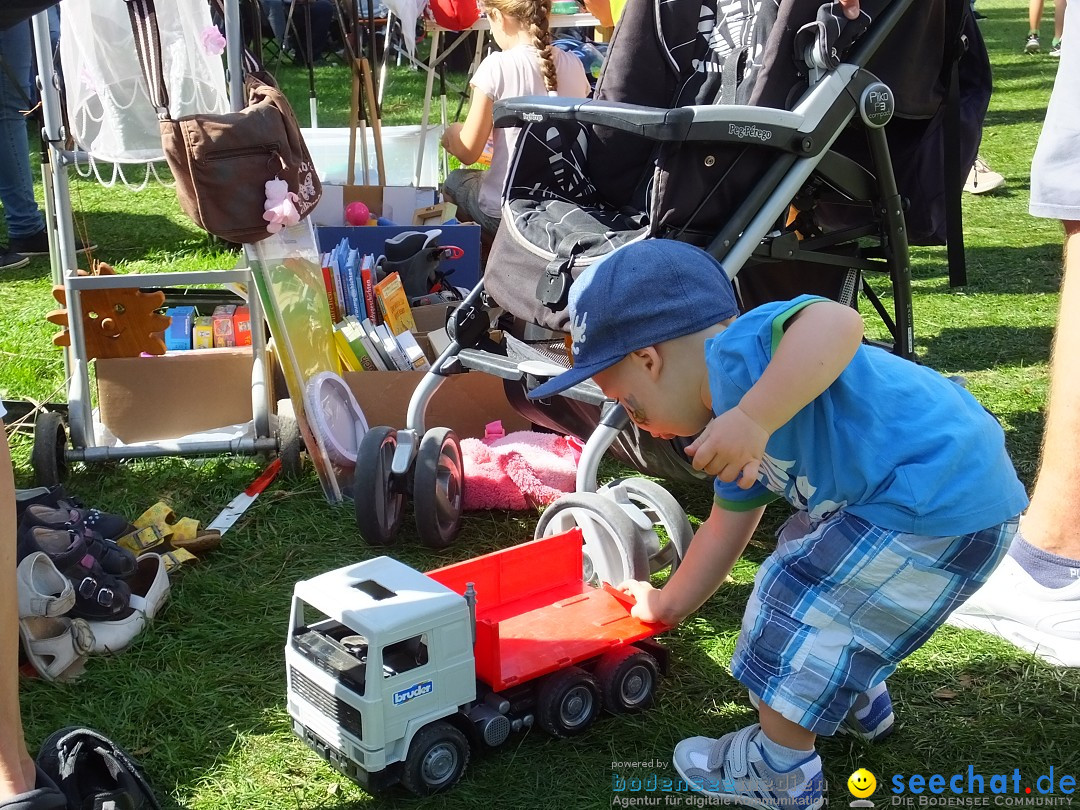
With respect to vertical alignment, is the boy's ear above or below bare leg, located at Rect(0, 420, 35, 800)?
above

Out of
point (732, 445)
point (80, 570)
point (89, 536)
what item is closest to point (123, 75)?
point (89, 536)

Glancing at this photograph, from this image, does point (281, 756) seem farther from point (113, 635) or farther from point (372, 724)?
point (113, 635)

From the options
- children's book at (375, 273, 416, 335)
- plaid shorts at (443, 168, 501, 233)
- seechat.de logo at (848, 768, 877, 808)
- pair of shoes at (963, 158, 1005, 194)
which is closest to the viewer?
seechat.de logo at (848, 768, 877, 808)

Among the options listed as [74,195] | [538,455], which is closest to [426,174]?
[74,195]

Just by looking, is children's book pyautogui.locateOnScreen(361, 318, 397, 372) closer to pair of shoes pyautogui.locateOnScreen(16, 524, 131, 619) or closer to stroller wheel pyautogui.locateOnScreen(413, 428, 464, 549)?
stroller wheel pyautogui.locateOnScreen(413, 428, 464, 549)

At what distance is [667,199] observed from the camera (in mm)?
2475

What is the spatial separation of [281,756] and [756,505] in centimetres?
96

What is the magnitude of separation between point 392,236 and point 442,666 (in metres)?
2.54

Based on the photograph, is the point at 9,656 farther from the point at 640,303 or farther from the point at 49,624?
the point at 640,303

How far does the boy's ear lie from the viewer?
67.3 inches

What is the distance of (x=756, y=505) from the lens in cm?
192

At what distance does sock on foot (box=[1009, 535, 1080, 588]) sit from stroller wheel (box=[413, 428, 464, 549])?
129 cm

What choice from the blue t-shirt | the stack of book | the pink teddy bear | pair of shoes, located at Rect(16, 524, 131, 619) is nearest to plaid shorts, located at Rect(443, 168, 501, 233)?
the stack of book

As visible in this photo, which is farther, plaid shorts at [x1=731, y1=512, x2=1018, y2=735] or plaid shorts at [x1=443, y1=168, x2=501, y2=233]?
plaid shorts at [x1=443, y1=168, x2=501, y2=233]
